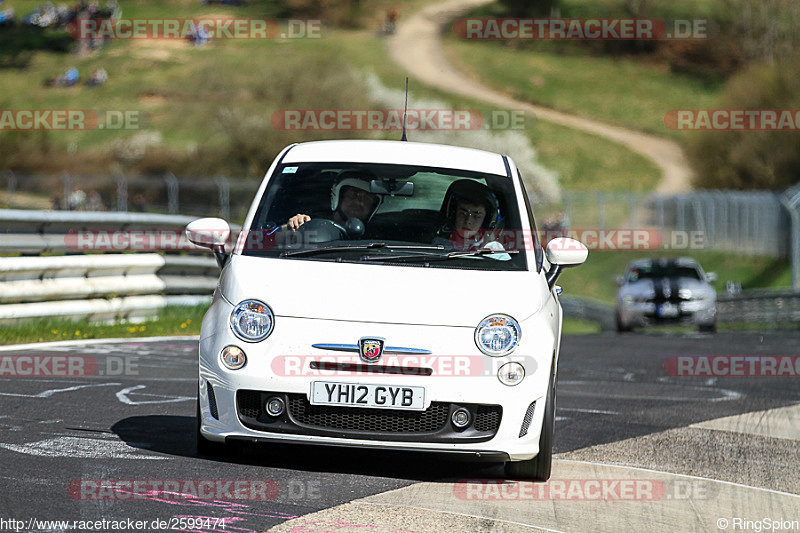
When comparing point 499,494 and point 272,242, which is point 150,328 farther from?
point 499,494

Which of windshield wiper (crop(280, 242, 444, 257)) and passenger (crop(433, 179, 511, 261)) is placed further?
passenger (crop(433, 179, 511, 261))

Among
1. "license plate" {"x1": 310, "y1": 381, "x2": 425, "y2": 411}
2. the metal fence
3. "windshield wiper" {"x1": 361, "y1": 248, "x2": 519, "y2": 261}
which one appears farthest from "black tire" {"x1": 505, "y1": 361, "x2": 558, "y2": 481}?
the metal fence

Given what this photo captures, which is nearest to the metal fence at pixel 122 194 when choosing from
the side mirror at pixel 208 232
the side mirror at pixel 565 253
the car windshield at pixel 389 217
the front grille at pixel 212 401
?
the car windshield at pixel 389 217

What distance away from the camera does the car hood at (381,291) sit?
6.29 m

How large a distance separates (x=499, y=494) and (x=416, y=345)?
81 cm

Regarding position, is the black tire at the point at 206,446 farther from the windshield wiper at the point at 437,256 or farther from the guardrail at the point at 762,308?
the guardrail at the point at 762,308

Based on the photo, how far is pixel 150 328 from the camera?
14789mm

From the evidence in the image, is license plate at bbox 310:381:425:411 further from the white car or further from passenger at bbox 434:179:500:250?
passenger at bbox 434:179:500:250

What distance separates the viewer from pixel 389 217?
7.33 m

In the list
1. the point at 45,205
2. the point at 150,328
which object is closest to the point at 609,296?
the point at 45,205

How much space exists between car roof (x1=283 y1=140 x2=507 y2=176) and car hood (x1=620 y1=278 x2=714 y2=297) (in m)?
16.3

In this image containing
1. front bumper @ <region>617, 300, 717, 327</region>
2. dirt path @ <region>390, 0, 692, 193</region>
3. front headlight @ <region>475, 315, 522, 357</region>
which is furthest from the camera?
dirt path @ <region>390, 0, 692, 193</region>

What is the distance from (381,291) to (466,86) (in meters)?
81.9

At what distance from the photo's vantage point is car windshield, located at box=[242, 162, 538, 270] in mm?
6898
